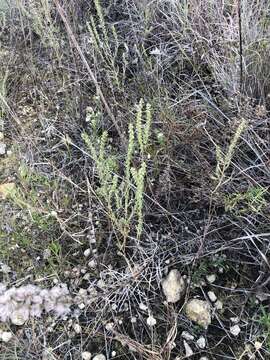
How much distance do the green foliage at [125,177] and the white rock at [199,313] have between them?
243 millimetres

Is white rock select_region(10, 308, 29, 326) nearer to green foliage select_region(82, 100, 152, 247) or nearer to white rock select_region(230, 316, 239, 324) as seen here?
green foliage select_region(82, 100, 152, 247)

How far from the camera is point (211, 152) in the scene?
1500mm

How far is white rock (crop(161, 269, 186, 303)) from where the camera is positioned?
127cm

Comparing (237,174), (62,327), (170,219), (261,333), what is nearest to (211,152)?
(237,174)

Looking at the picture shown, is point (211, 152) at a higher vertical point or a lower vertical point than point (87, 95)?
lower

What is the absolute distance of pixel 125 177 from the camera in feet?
4.87

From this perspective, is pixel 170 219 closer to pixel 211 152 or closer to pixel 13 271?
pixel 211 152

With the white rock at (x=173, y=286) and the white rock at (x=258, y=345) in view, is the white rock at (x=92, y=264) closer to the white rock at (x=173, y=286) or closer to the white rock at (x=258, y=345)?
the white rock at (x=173, y=286)

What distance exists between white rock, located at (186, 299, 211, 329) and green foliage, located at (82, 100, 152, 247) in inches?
9.6

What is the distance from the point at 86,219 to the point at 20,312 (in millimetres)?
345

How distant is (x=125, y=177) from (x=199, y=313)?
489mm

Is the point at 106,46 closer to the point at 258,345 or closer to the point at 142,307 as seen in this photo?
the point at 142,307

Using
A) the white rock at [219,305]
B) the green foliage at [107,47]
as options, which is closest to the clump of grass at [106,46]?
the green foliage at [107,47]

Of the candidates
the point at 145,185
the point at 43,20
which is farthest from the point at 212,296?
the point at 43,20
